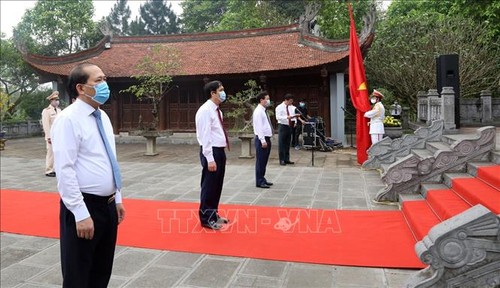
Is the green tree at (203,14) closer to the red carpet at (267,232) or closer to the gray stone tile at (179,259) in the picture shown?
the red carpet at (267,232)

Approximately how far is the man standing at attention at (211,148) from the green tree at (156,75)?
7.71m

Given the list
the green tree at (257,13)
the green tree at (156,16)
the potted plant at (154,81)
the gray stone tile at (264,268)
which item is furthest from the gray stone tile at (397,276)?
the green tree at (156,16)

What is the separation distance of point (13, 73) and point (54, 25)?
369 centimetres

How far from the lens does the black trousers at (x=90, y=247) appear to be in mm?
2027

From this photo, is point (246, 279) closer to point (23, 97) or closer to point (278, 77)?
point (278, 77)

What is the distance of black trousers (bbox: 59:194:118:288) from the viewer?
2027 mm

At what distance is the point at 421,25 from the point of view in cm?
1633

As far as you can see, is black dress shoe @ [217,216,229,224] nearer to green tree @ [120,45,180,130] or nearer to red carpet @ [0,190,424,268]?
red carpet @ [0,190,424,268]

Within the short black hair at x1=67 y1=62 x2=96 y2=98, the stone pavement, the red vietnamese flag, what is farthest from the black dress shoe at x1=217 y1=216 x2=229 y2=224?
the red vietnamese flag

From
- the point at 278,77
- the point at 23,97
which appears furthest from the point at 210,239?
the point at 23,97

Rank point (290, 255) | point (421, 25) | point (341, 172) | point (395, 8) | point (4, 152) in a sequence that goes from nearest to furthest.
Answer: point (290, 255) → point (341, 172) → point (4, 152) → point (421, 25) → point (395, 8)

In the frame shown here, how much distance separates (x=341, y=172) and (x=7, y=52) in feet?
66.8

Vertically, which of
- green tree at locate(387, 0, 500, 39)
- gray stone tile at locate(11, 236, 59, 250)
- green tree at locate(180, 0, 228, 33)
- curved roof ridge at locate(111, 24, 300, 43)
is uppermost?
green tree at locate(180, 0, 228, 33)

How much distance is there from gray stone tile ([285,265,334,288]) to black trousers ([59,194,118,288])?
133 cm
